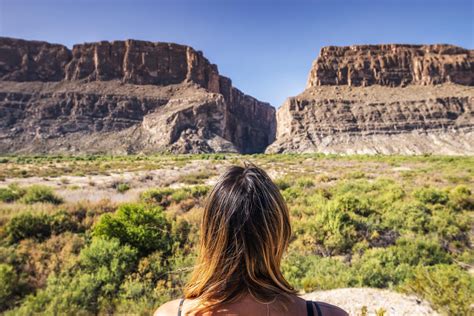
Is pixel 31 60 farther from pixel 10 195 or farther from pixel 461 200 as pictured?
pixel 461 200

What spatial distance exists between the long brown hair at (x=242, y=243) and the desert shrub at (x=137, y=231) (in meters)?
4.70

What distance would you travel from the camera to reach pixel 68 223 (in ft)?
21.6

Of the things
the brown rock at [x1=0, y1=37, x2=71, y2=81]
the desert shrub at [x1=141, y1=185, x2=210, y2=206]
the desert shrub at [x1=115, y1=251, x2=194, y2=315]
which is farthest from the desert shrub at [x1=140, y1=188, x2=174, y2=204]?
the brown rock at [x1=0, y1=37, x2=71, y2=81]

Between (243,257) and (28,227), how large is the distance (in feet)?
22.5

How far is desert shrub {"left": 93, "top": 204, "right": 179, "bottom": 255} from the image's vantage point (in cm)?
560

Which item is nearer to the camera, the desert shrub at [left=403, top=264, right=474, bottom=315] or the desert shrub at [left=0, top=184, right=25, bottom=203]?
the desert shrub at [left=403, top=264, right=474, bottom=315]

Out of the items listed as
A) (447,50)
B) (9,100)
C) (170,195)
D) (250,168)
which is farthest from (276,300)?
(447,50)

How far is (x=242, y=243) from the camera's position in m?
1.13

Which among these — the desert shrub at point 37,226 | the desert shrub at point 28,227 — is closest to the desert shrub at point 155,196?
the desert shrub at point 37,226

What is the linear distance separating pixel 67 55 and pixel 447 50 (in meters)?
122

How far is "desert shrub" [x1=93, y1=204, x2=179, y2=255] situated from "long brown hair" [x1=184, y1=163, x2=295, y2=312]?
185 inches

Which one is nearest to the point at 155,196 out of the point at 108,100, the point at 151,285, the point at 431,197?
the point at 151,285

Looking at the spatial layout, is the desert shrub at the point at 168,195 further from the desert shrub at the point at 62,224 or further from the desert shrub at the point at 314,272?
the desert shrub at the point at 314,272

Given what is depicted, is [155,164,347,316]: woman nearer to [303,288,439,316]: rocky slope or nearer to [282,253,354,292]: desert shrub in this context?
[303,288,439,316]: rocky slope
